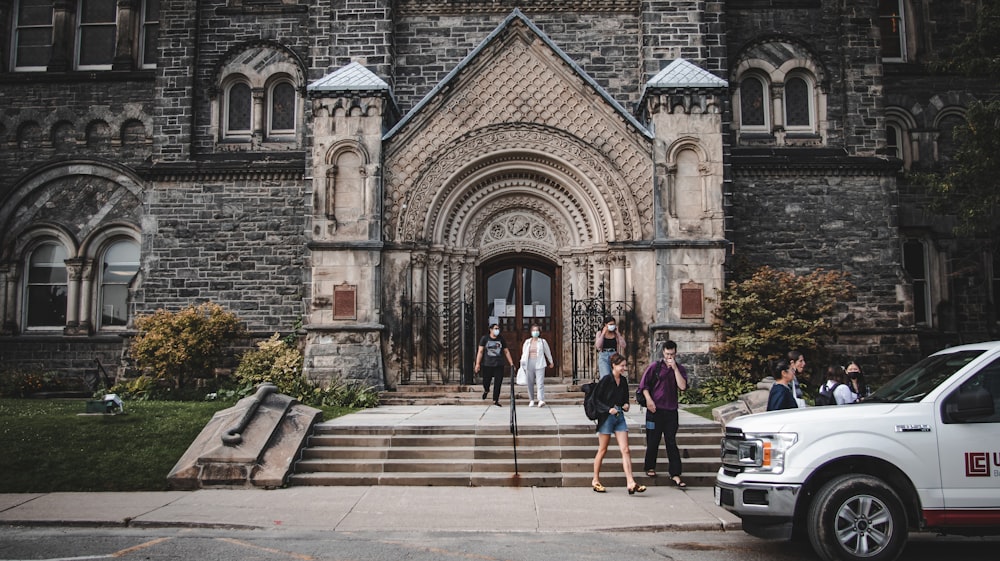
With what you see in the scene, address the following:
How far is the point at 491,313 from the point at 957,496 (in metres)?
12.9

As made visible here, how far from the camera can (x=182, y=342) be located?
17.2 m

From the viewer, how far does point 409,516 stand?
9.06 metres

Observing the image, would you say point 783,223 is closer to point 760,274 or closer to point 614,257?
point 760,274

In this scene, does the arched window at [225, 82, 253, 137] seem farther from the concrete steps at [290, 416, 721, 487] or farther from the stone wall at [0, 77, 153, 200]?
the concrete steps at [290, 416, 721, 487]

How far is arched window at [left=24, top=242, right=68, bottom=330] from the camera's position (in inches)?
841

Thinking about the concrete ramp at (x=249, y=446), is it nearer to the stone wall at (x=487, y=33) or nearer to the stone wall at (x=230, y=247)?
the stone wall at (x=230, y=247)

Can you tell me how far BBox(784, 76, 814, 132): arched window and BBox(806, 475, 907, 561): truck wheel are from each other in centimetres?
1559

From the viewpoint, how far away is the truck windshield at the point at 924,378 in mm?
7234

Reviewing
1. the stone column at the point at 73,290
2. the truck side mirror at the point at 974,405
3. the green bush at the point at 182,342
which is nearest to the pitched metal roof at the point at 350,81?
the green bush at the point at 182,342

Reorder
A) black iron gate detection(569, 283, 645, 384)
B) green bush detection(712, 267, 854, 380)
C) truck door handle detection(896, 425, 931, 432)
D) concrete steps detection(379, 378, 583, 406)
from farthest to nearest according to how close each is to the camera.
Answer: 1. black iron gate detection(569, 283, 645, 384)
2. concrete steps detection(379, 378, 583, 406)
3. green bush detection(712, 267, 854, 380)
4. truck door handle detection(896, 425, 931, 432)

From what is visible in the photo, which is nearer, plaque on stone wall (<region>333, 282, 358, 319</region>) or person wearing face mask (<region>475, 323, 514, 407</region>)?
person wearing face mask (<region>475, 323, 514, 407</region>)

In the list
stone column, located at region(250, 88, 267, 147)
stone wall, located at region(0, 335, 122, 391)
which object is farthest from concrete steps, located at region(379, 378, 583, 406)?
stone wall, located at region(0, 335, 122, 391)

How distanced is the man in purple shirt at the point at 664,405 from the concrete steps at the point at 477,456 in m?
0.48

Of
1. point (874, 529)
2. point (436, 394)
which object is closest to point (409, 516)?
point (874, 529)
